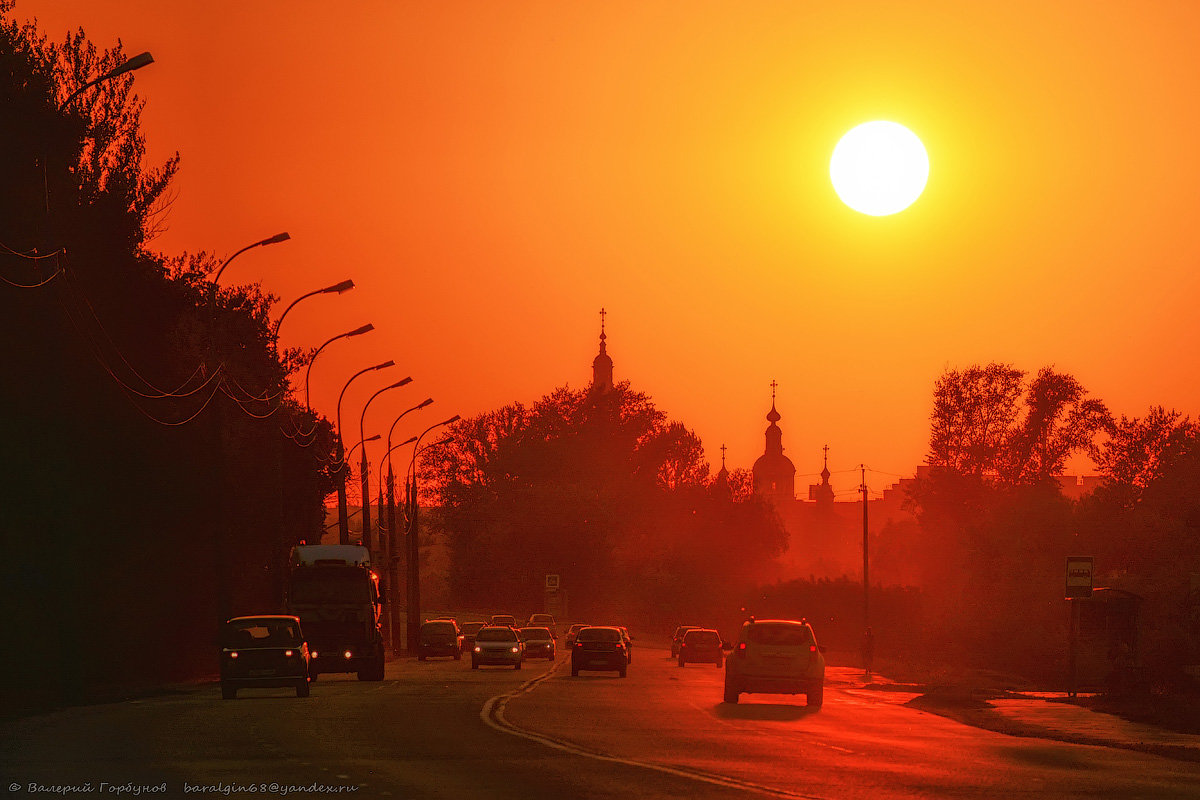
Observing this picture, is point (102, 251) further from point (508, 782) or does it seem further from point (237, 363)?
point (508, 782)

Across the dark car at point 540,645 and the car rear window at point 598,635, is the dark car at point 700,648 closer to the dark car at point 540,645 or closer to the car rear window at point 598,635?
the dark car at point 540,645

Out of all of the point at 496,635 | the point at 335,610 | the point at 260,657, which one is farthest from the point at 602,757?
the point at 496,635

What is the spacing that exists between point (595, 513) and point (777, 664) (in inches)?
3549

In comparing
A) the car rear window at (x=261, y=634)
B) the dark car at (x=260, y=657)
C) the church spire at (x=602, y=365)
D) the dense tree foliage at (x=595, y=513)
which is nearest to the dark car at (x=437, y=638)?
the car rear window at (x=261, y=634)

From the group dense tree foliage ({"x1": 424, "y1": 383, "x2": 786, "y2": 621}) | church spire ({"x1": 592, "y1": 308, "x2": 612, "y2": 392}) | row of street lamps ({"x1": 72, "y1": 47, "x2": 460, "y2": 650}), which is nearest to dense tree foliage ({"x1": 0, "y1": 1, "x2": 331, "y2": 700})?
row of street lamps ({"x1": 72, "y1": 47, "x2": 460, "y2": 650})

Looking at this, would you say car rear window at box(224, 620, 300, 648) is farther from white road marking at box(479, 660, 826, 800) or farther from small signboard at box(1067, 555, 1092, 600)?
small signboard at box(1067, 555, 1092, 600)

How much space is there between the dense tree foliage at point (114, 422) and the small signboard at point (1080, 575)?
19.0m

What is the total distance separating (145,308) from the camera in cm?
4978

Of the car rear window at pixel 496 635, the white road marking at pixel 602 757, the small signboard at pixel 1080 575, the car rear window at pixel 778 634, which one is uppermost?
the small signboard at pixel 1080 575

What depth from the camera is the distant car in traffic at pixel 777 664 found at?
31.8 metres

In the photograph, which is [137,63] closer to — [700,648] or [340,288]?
[340,288]

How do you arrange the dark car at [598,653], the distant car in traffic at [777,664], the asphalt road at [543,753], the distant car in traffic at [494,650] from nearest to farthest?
the asphalt road at [543,753], the distant car in traffic at [777,664], the dark car at [598,653], the distant car in traffic at [494,650]

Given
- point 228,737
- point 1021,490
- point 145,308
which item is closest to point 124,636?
point 145,308

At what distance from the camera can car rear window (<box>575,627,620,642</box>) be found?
48.1m
